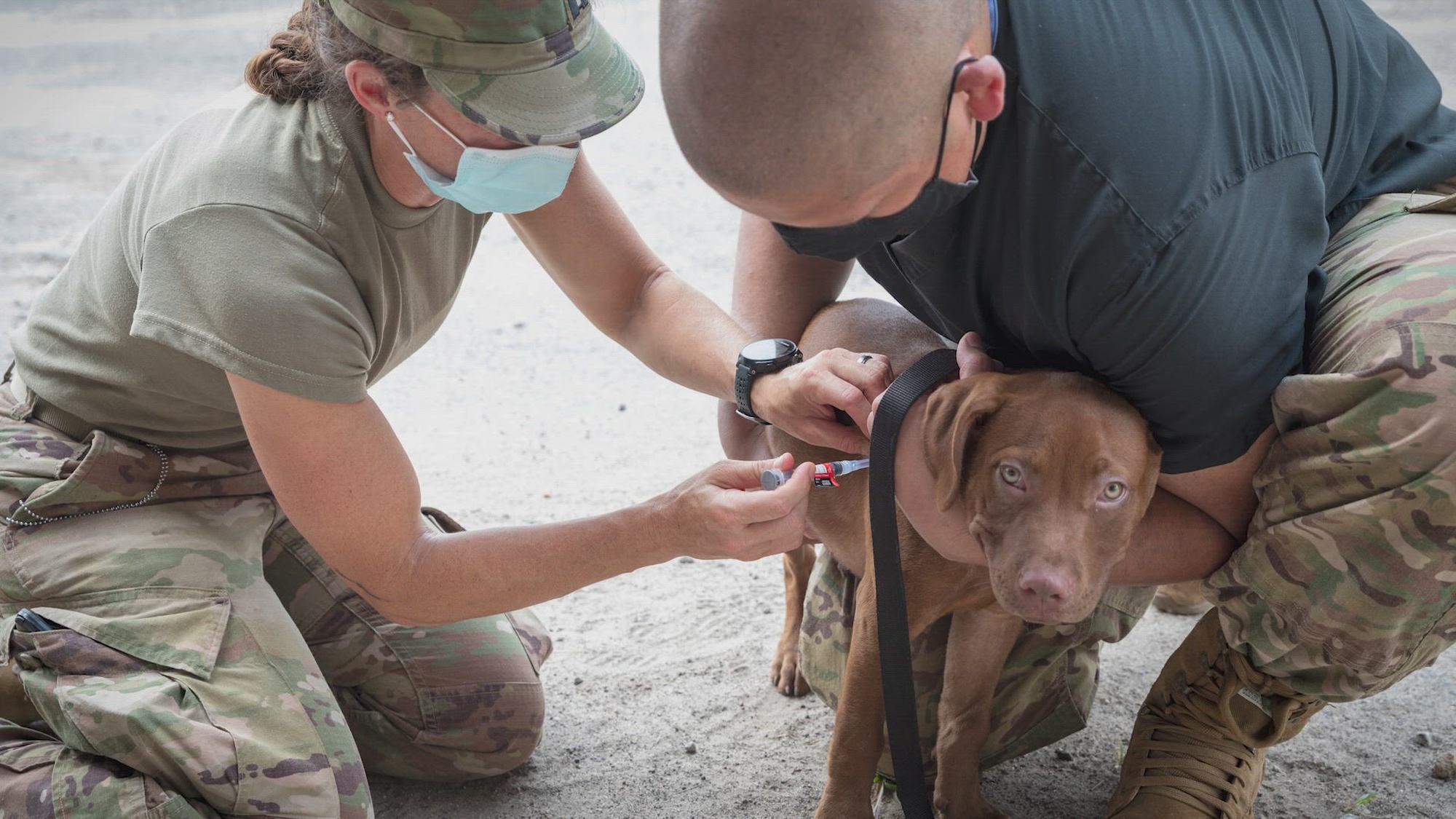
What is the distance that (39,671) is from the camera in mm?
2613

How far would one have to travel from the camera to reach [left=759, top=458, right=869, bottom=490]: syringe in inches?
104

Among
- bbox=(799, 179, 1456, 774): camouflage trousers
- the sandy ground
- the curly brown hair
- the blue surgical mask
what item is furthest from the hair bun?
bbox=(799, 179, 1456, 774): camouflage trousers

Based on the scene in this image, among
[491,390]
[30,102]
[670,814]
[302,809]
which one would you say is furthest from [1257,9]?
[30,102]

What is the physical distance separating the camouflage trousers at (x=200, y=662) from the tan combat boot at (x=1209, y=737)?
1.57 m

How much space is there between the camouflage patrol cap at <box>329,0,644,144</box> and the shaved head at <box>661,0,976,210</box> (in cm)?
56

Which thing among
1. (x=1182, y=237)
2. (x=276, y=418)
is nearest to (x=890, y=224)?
(x=1182, y=237)

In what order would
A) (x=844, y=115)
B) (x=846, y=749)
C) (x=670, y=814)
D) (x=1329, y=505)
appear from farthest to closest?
(x=670, y=814) < (x=846, y=749) < (x=1329, y=505) < (x=844, y=115)

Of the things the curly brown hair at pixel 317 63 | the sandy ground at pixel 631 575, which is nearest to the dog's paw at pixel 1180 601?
the sandy ground at pixel 631 575

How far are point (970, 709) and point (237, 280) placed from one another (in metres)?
1.99

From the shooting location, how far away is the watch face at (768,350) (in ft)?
9.51

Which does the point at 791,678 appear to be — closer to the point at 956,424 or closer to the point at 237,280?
the point at 956,424

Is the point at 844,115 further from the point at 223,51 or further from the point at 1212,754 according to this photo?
the point at 223,51

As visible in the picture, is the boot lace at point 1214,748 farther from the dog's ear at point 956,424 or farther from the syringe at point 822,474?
the syringe at point 822,474

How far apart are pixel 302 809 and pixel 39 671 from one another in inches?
24.6
